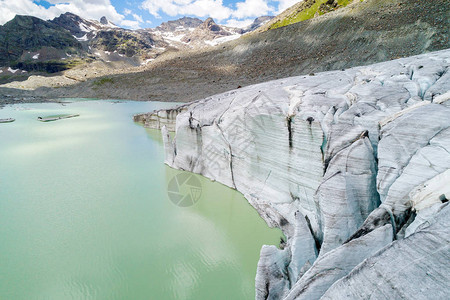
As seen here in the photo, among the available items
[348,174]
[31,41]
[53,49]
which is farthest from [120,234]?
[31,41]

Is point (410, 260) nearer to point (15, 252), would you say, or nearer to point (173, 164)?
point (15, 252)

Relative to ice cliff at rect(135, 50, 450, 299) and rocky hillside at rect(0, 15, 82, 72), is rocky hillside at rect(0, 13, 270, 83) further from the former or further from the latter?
ice cliff at rect(135, 50, 450, 299)

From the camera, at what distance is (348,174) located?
17.0 ft

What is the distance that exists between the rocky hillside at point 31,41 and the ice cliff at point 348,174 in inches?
4570

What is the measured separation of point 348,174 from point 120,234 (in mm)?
6577

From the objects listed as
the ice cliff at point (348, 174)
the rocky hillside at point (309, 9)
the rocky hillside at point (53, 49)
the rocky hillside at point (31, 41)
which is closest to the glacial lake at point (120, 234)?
the ice cliff at point (348, 174)

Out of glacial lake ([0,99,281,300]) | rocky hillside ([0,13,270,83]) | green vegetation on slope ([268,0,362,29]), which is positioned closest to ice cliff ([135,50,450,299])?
glacial lake ([0,99,281,300])

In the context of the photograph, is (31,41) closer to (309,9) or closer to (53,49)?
(53,49)

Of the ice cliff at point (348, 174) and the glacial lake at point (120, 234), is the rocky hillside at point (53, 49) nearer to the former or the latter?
the glacial lake at point (120, 234)

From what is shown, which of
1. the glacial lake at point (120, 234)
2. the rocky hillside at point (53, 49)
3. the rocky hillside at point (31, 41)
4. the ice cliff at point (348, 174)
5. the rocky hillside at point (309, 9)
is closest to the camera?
the ice cliff at point (348, 174)

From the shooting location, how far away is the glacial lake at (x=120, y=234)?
17.9 feet

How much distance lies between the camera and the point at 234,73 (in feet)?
144

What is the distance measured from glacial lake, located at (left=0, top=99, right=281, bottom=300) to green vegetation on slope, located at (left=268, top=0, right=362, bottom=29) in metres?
65.0

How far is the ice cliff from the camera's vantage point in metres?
2.80
